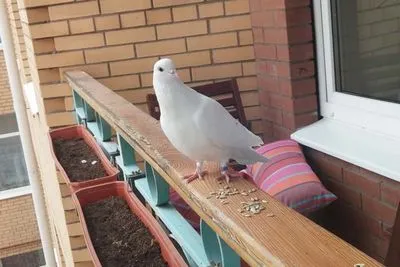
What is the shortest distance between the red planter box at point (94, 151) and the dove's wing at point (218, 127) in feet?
2.63

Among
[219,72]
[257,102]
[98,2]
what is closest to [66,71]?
[98,2]

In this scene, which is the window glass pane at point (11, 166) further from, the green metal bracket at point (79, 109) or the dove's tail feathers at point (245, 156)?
the dove's tail feathers at point (245, 156)

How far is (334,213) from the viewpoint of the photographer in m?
2.69

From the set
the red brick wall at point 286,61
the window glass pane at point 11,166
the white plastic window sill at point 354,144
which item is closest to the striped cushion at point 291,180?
the white plastic window sill at point 354,144

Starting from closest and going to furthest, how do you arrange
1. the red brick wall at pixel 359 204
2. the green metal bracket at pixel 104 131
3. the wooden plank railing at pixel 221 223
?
the wooden plank railing at pixel 221 223, the red brick wall at pixel 359 204, the green metal bracket at pixel 104 131

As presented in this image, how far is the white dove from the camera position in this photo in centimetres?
120

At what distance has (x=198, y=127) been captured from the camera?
1196 mm

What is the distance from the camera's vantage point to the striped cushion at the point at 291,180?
237cm

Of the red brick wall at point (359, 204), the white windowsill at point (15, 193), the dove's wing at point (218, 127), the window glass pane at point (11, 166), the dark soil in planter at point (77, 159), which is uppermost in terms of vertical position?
the dove's wing at point (218, 127)

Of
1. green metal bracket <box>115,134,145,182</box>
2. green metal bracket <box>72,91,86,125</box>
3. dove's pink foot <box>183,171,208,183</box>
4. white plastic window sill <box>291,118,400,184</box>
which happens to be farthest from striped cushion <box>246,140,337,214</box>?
dove's pink foot <box>183,171,208,183</box>

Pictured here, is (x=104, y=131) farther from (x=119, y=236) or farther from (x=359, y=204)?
(x=359, y=204)

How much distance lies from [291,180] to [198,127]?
1335 millimetres

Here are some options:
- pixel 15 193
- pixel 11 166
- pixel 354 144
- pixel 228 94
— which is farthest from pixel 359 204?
pixel 11 166

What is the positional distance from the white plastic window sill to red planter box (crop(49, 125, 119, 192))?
1.00 m
